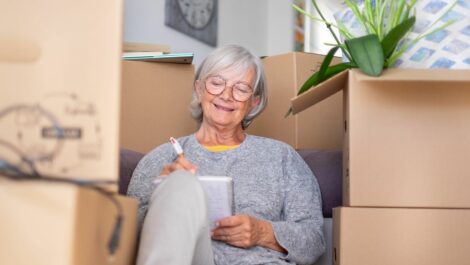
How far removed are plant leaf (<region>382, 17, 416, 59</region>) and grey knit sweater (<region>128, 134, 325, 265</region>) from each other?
17.8 inches

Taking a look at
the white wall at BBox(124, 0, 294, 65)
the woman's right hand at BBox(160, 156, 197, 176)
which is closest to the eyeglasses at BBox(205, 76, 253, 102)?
the woman's right hand at BBox(160, 156, 197, 176)

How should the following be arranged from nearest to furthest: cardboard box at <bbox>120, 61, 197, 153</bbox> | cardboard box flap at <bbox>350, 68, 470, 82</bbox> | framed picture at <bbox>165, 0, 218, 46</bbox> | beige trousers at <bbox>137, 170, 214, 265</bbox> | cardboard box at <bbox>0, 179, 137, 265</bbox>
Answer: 1. cardboard box at <bbox>0, 179, 137, 265</bbox>
2. beige trousers at <bbox>137, 170, 214, 265</bbox>
3. cardboard box flap at <bbox>350, 68, 470, 82</bbox>
4. cardboard box at <bbox>120, 61, 197, 153</bbox>
5. framed picture at <bbox>165, 0, 218, 46</bbox>

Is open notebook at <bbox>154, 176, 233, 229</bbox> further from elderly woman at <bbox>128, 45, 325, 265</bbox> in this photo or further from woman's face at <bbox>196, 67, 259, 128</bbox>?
woman's face at <bbox>196, 67, 259, 128</bbox>

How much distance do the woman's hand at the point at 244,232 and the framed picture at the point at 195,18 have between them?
1284 millimetres

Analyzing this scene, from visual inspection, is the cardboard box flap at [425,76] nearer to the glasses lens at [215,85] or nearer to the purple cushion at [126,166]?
the glasses lens at [215,85]

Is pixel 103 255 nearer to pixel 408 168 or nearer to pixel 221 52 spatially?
pixel 408 168

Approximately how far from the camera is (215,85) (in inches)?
70.4

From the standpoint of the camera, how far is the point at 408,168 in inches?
55.2

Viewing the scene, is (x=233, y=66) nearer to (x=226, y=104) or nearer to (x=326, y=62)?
(x=226, y=104)

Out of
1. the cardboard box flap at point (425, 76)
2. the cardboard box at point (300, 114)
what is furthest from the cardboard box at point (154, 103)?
the cardboard box flap at point (425, 76)

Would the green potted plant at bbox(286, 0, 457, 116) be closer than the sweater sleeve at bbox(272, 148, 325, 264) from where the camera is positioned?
Yes

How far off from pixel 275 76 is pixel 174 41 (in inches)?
27.8

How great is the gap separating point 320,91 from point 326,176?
0.39 metres

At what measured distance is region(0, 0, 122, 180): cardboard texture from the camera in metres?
0.81
